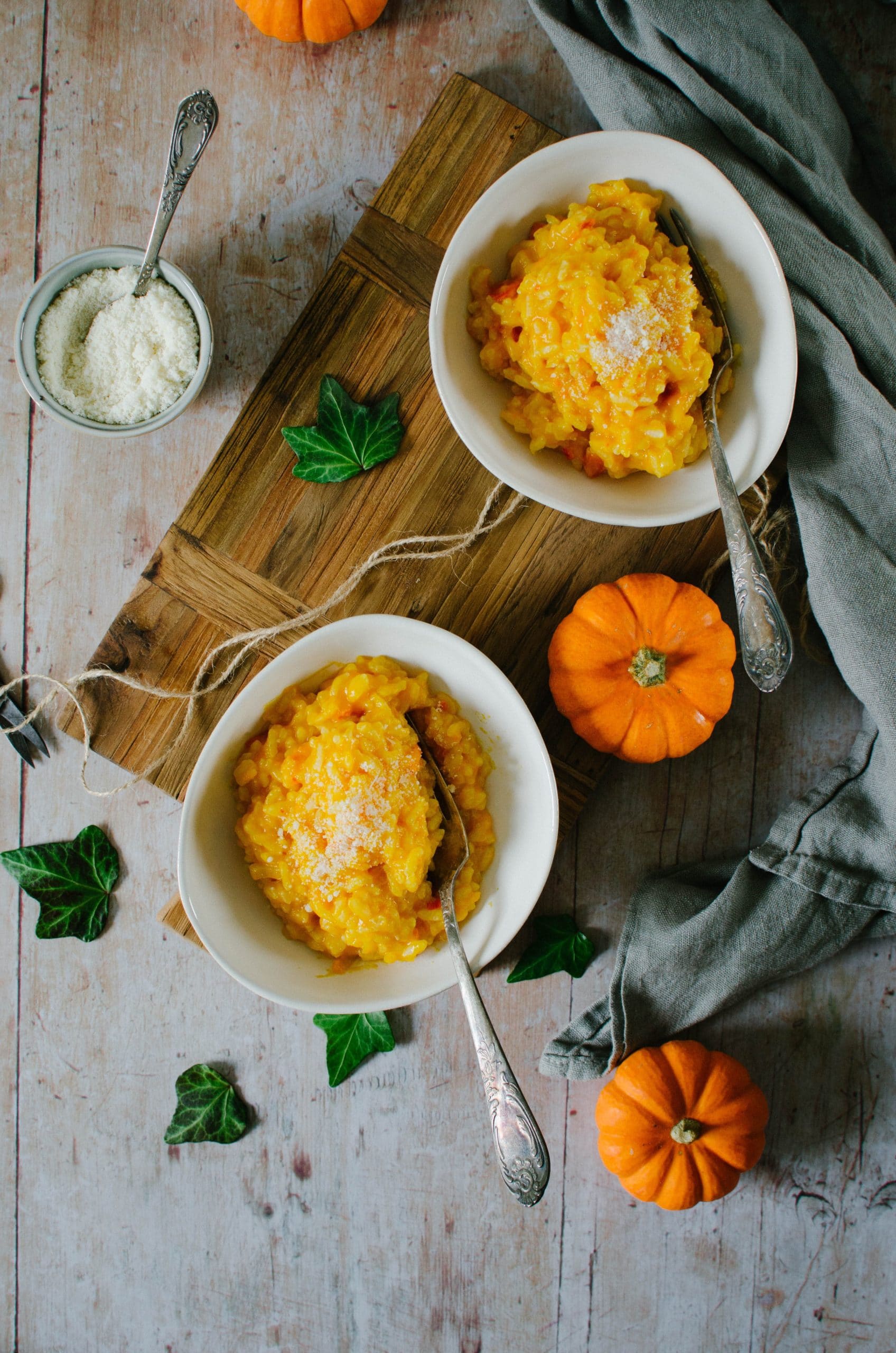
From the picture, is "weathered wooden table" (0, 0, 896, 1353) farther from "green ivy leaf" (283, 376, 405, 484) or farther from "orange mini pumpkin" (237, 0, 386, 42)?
"green ivy leaf" (283, 376, 405, 484)

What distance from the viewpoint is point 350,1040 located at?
2291 mm

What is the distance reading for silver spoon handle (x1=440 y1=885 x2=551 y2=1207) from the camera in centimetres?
166

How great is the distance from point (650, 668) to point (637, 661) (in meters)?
0.03

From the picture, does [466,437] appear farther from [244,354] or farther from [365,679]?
[244,354]

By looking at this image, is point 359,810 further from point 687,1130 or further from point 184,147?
point 184,147

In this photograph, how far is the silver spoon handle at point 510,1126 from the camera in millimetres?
1658

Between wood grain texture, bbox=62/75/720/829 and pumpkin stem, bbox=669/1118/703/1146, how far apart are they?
77 centimetres

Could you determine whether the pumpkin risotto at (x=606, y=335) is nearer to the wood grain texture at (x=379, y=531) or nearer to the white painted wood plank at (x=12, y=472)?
the wood grain texture at (x=379, y=531)

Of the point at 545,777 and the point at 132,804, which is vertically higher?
→ the point at 545,777

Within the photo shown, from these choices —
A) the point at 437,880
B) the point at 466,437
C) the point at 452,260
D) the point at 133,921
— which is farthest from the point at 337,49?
the point at 133,921

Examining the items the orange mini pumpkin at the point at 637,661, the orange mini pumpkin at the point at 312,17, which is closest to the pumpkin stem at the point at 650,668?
the orange mini pumpkin at the point at 637,661

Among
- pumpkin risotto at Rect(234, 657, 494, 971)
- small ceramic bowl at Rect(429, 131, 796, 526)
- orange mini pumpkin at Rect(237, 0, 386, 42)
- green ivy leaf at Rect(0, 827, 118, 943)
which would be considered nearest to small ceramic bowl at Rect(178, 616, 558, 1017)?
pumpkin risotto at Rect(234, 657, 494, 971)

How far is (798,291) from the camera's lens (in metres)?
1.95

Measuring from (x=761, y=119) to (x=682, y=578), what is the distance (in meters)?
0.98
